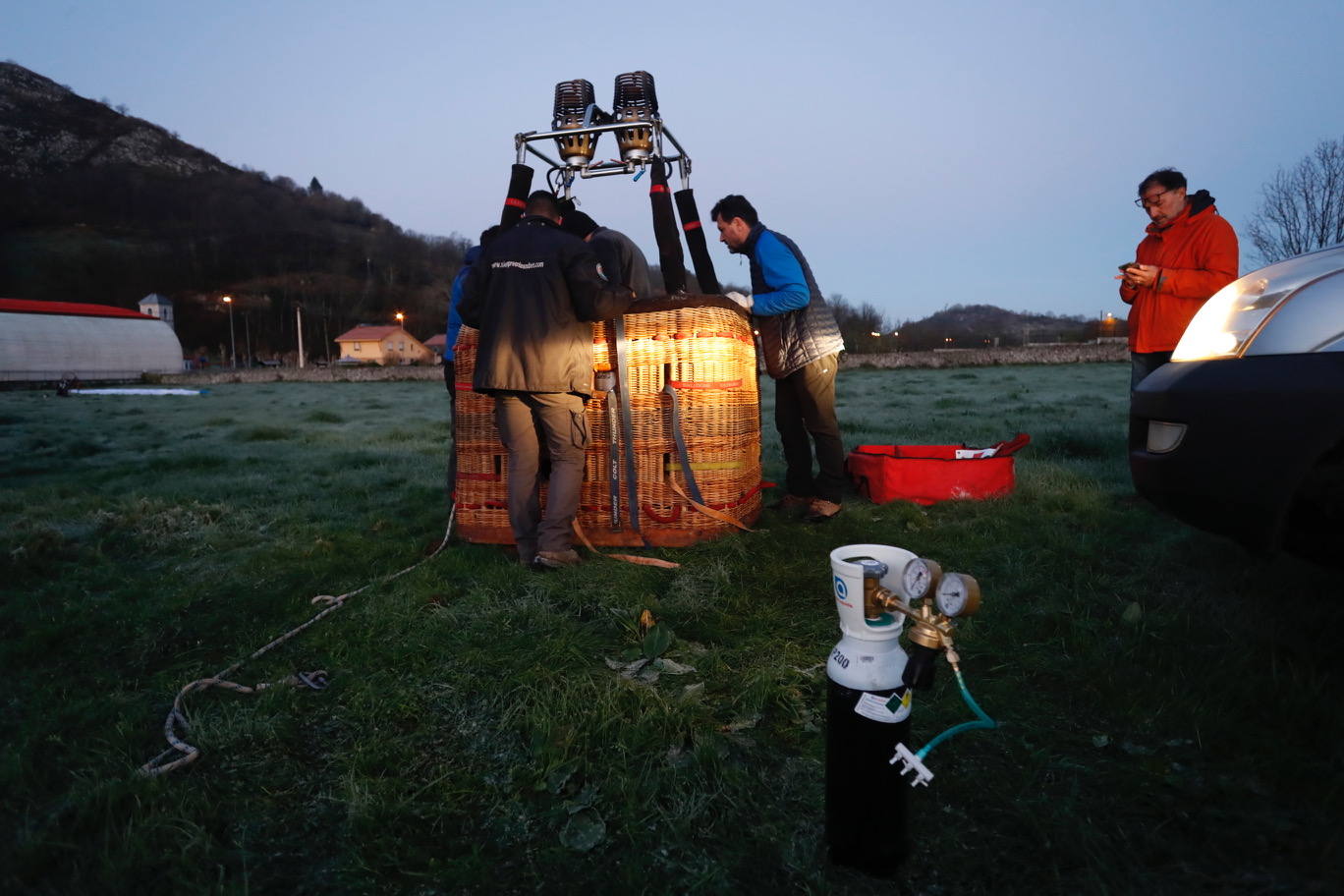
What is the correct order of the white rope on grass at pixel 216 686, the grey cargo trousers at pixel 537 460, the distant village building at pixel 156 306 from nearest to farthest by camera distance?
the white rope on grass at pixel 216 686 → the grey cargo trousers at pixel 537 460 → the distant village building at pixel 156 306

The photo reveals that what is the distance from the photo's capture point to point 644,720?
228 centimetres

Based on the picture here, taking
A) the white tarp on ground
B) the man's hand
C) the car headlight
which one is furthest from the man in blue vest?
the white tarp on ground

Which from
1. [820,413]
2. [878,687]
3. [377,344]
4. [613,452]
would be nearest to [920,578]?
[878,687]

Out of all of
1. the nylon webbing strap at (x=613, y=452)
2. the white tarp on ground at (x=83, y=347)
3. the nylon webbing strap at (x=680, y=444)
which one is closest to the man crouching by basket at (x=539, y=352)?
the nylon webbing strap at (x=613, y=452)

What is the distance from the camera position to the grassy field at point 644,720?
1.72 metres

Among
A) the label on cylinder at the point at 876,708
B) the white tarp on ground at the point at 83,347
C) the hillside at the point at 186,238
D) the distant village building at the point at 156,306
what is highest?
the hillside at the point at 186,238

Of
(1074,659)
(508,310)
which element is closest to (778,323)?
(508,310)

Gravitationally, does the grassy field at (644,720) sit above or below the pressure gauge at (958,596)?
below

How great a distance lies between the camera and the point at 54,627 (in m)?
3.20

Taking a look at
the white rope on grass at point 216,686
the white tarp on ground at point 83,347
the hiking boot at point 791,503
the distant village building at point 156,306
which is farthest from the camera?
the distant village building at point 156,306

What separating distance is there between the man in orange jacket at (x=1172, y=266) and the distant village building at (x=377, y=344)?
94423mm

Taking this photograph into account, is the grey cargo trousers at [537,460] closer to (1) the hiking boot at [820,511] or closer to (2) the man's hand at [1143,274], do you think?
(1) the hiking boot at [820,511]

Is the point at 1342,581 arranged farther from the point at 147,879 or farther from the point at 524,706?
the point at 147,879

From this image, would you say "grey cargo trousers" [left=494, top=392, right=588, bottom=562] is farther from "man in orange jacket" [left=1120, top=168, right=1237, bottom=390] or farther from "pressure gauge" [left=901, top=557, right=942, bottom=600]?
"man in orange jacket" [left=1120, top=168, right=1237, bottom=390]
